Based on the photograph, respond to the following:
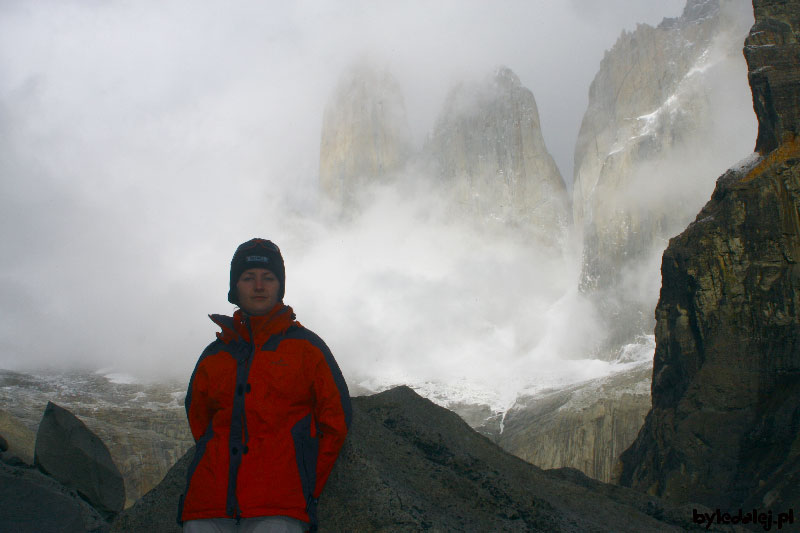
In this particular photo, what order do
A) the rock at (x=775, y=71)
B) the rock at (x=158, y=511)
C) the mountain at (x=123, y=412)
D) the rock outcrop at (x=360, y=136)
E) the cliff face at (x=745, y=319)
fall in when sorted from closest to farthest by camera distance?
1. the rock at (x=158, y=511)
2. the cliff face at (x=745, y=319)
3. the rock at (x=775, y=71)
4. the mountain at (x=123, y=412)
5. the rock outcrop at (x=360, y=136)

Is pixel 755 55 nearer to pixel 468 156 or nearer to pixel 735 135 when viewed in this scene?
pixel 735 135

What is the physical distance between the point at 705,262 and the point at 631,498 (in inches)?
496

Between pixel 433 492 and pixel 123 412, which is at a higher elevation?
pixel 123 412

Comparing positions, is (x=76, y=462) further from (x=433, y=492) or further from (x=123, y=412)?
(x=123, y=412)

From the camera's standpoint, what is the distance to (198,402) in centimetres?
409

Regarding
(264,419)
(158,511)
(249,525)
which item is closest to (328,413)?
(264,419)

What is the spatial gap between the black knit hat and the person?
0.5 inches

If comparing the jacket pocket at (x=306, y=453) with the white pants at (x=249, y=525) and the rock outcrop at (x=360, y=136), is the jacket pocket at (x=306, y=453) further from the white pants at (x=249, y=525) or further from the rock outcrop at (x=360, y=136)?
the rock outcrop at (x=360, y=136)

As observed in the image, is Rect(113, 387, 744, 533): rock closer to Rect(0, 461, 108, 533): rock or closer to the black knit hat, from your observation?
the black knit hat

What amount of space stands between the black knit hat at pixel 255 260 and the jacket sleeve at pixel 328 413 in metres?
0.77

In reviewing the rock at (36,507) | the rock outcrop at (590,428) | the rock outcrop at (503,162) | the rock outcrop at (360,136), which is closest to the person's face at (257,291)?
the rock at (36,507)

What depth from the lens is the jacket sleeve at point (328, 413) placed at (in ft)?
12.3

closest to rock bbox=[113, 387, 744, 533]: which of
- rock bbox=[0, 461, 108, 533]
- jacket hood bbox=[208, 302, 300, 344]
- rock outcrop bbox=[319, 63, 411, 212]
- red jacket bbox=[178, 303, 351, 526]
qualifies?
red jacket bbox=[178, 303, 351, 526]

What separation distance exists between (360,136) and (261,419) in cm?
11429
